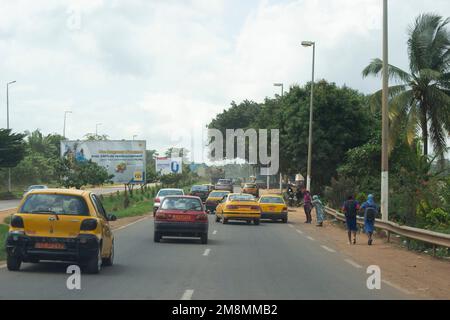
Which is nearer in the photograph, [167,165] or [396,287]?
[396,287]

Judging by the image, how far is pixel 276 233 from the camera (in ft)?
98.6

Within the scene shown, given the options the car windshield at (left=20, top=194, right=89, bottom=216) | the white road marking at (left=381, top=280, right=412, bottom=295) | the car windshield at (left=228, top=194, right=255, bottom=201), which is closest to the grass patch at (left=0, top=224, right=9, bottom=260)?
the car windshield at (left=20, top=194, right=89, bottom=216)

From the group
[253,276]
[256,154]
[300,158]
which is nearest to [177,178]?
[256,154]

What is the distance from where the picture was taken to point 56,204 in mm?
14406

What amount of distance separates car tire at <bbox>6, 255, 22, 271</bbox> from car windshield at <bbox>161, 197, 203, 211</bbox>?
8.65 meters

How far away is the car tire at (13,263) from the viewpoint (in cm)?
1441

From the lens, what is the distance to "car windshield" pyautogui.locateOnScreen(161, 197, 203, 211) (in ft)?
75.5

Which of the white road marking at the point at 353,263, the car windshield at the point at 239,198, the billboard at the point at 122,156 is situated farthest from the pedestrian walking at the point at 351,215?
the billboard at the point at 122,156

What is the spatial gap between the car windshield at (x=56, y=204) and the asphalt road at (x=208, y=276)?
122 cm

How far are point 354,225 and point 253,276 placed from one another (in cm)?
1068

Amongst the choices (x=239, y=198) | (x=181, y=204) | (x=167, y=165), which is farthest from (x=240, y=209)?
(x=167, y=165)

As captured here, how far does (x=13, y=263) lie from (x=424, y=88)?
30278 mm

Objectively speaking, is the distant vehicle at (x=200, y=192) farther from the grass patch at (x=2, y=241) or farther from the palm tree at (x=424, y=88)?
the grass patch at (x=2, y=241)

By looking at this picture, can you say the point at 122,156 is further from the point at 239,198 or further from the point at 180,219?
the point at 180,219
